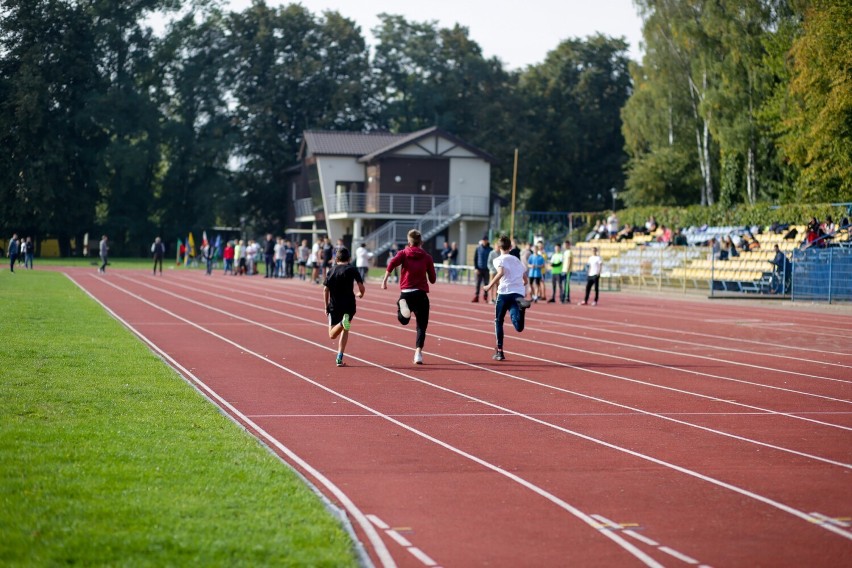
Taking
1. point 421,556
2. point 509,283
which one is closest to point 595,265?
point 509,283

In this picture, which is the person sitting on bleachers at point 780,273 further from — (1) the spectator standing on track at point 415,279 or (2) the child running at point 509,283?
(1) the spectator standing on track at point 415,279

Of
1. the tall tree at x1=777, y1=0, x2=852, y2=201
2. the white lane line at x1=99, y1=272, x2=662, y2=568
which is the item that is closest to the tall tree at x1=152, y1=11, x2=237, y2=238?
the tall tree at x1=777, y1=0, x2=852, y2=201

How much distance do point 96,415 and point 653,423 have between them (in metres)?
5.03

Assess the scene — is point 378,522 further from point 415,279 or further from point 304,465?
point 415,279

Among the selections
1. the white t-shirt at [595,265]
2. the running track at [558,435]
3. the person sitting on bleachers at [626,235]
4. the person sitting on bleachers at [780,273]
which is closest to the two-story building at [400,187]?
the person sitting on bleachers at [626,235]

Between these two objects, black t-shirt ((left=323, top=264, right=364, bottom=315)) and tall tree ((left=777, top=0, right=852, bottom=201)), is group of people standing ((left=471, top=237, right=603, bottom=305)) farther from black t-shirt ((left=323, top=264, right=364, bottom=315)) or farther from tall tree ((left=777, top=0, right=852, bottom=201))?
black t-shirt ((left=323, top=264, right=364, bottom=315))

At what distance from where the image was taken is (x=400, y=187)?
71188 millimetres

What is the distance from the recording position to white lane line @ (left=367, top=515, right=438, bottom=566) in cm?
581

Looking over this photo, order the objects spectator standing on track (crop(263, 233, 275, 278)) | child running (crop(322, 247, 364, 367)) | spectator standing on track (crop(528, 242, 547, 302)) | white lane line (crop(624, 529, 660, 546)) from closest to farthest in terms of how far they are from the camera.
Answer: white lane line (crop(624, 529, 660, 546)) → child running (crop(322, 247, 364, 367)) → spectator standing on track (crop(528, 242, 547, 302)) → spectator standing on track (crop(263, 233, 275, 278))

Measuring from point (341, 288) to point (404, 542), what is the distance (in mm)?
9097

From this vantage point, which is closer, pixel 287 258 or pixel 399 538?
pixel 399 538

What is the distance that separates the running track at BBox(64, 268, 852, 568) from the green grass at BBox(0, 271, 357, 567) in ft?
1.29

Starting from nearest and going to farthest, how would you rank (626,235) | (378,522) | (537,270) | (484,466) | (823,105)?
1. (378,522)
2. (484,466)
3. (537,270)
4. (823,105)
5. (626,235)

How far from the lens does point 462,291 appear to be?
40.9 metres
